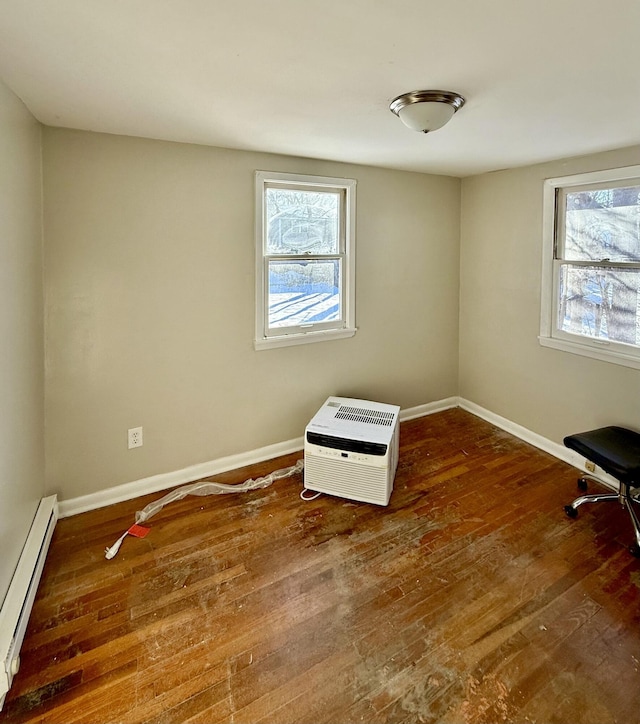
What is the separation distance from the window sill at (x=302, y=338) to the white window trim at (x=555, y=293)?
1452mm

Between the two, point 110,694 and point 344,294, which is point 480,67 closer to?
point 344,294

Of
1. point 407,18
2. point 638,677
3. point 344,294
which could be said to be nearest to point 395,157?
point 344,294

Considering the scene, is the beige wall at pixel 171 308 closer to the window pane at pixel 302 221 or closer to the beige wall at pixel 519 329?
the window pane at pixel 302 221

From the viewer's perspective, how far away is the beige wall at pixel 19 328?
166 centimetres

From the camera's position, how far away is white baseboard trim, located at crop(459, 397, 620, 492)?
281 cm

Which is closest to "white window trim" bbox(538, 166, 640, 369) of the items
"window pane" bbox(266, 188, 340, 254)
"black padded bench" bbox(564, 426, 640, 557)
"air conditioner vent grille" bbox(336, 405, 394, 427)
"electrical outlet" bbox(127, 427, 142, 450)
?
"black padded bench" bbox(564, 426, 640, 557)

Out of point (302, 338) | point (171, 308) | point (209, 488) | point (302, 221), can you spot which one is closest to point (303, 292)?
point (302, 338)

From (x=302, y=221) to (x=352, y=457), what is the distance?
1.72 metres

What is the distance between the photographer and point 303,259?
306 cm

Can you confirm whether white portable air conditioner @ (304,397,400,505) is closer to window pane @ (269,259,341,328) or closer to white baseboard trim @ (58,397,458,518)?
white baseboard trim @ (58,397,458,518)

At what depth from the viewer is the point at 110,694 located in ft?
4.82

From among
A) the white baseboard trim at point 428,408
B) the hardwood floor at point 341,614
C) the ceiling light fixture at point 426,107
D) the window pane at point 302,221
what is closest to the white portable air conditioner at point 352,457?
the hardwood floor at point 341,614

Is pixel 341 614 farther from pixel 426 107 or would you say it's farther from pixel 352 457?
pixel 426 107

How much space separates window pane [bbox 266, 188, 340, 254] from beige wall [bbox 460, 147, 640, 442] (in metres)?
1.34
